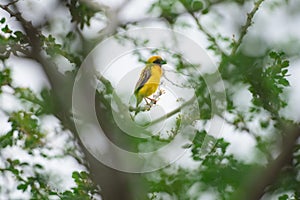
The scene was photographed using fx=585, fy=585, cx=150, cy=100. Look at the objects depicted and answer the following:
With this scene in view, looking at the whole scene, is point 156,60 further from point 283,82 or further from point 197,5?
point 283,82

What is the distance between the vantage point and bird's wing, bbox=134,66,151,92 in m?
1.57

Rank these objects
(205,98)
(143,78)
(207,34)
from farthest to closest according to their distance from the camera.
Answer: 1. (207,34)
2. (143,78)
3. (205,98)

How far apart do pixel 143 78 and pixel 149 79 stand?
17 millimetres

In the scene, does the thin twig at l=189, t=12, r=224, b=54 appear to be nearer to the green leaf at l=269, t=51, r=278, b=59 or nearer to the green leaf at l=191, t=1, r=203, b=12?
the green leaf at l=191, t=1, r=203, b=12

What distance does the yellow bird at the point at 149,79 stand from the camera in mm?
1528

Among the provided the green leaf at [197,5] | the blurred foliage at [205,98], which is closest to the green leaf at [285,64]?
the blurred foliage at [205,98]

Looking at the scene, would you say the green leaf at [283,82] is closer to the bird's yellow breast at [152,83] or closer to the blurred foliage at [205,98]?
the blurred foliage at [205,98]

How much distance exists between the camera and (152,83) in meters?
1.62

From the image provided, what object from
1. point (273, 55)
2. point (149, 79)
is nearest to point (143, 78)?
point (149, 79)

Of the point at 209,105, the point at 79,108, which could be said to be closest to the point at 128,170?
the point at 79,108

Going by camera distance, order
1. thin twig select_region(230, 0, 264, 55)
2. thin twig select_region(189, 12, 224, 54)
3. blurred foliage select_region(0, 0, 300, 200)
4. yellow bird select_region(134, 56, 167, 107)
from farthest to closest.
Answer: thin twig select_region(189, 12, 224, 54)
yellow bird select_region(134, 56, 167, 107)
thin twig select_region(230, 0, 264, 55)
blurred foliage select_region(0, 0, 300, 200)

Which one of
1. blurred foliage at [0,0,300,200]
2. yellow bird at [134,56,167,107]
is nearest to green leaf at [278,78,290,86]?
blurred foliage at [0,0,300,200]

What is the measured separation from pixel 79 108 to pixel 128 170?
155mm

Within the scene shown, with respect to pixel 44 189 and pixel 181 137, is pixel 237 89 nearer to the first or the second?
pixel 181 137
